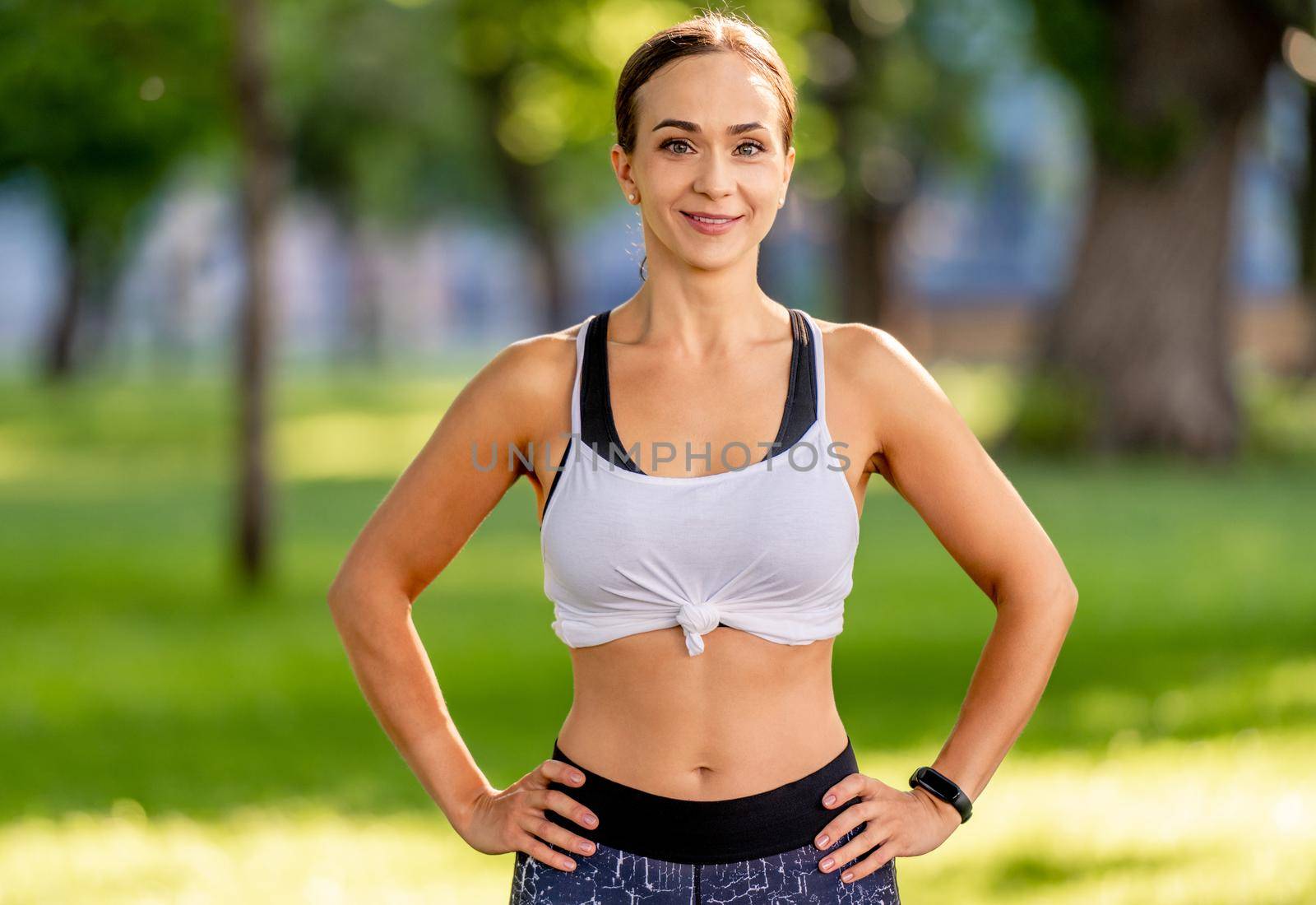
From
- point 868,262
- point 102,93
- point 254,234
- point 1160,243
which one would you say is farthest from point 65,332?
point 254,234

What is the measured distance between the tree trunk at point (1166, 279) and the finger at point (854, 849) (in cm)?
1862

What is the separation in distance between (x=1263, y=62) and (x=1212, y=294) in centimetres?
293

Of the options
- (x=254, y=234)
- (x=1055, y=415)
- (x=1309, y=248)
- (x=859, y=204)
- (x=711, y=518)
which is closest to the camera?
(x=711, y=518)

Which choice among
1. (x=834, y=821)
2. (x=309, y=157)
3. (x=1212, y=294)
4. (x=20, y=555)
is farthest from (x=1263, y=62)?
(x=309, y=157)

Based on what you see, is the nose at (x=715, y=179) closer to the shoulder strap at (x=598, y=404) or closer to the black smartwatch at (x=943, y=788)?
the shoulder strap at (x=598, y=404)

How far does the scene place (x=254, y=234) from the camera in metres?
13.9

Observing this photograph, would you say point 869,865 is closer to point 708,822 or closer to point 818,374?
point 708,822

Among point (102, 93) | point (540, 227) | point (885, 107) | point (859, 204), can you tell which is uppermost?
point (540, 227)

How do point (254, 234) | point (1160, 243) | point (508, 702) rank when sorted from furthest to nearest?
point (1160, 243), point (254, 234), point (508, 702)

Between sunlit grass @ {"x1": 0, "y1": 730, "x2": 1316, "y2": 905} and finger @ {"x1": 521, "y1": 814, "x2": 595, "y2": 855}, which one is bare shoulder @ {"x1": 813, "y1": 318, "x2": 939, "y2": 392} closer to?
finger @ {"x1": 521, "y1": 814, "x2": 595, "y2": 855}

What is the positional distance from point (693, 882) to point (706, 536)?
554 millimetres

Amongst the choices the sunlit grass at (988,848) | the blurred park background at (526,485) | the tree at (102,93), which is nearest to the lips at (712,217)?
the blurred park background at (526,485)

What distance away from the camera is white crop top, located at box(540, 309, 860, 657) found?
2789 millimetres

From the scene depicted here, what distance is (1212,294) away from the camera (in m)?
22.1
